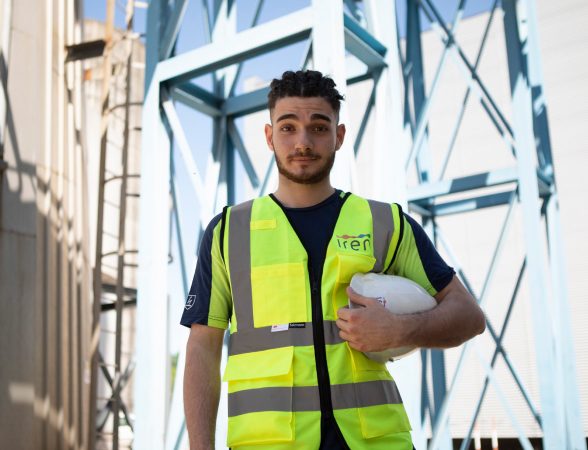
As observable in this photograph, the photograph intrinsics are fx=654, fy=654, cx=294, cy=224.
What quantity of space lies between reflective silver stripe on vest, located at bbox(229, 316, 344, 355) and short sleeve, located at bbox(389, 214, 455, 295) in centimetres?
39

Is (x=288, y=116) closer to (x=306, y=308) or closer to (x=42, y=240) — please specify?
(x=306, y=308)

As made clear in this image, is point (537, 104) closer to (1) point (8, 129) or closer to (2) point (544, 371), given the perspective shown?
(2) point (544, 371)

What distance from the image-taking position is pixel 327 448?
7.04 ft

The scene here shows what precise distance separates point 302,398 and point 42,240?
389 inches

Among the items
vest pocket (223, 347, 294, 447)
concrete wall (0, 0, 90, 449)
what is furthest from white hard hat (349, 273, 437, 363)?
concrete wall (0, 0, 90, 449)

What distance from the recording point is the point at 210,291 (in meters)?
2.48

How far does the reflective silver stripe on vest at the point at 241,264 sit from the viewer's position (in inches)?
93.8

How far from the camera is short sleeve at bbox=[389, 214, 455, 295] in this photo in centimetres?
246

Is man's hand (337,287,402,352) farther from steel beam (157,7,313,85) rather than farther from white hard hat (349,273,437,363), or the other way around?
steel beam (157,7,313,85)

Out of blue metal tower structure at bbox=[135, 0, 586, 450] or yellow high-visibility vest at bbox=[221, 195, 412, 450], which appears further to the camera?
blue metal tower structure at bbox=[135, 0, 586, 450]

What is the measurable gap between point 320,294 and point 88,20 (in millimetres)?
20748

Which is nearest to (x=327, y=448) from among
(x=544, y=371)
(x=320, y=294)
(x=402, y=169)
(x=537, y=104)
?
(x=320, y=294)

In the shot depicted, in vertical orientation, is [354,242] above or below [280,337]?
above

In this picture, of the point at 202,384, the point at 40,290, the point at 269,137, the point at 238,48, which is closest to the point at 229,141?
the point at 238,48
